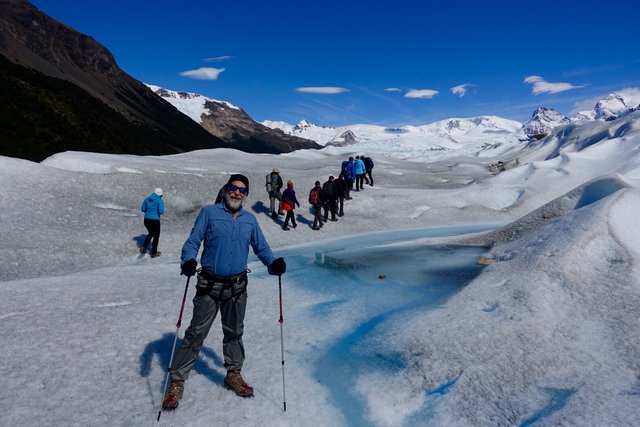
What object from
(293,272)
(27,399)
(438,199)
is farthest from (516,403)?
(438,199)

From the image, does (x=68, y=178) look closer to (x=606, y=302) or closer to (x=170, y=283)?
(x=170, y=283)

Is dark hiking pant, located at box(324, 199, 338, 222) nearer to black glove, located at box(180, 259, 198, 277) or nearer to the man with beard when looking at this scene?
the man with beard

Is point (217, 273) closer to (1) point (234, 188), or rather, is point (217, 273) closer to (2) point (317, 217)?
(1) point (234, 188)

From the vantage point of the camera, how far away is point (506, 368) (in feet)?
22.4

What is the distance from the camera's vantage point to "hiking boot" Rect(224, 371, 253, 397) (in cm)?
650

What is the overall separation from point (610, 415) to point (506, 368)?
1.65 metres

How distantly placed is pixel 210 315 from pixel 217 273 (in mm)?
641

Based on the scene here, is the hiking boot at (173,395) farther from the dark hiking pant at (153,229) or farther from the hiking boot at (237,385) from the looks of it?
the dark hiking pant at (153,229)

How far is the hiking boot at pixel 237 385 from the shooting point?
6.50 meters

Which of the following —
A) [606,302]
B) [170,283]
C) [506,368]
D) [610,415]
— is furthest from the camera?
[170,283]

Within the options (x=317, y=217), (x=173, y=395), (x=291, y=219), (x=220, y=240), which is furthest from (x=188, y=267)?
(x=317, y=217)

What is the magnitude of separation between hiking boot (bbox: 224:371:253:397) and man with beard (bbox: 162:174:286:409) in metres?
0.59

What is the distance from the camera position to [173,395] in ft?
20.1

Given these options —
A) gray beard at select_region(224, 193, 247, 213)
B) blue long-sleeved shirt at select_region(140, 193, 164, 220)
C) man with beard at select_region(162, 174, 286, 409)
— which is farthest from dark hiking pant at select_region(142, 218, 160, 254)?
gray beard at select_region(224, 193, 247, 213)
